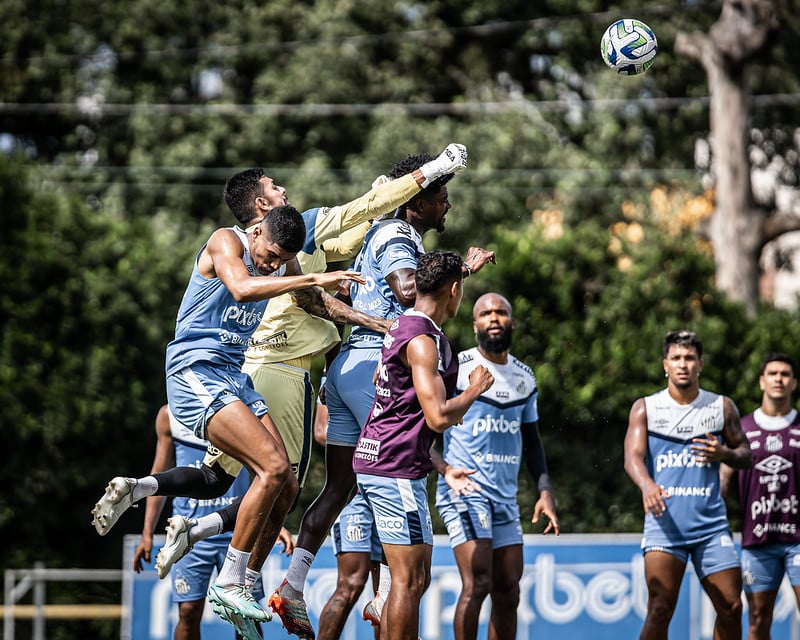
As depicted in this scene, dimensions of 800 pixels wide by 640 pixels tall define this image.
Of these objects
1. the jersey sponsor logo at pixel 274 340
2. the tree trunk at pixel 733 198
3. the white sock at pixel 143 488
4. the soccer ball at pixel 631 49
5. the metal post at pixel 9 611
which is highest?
the tree trunk at pixel 733 198

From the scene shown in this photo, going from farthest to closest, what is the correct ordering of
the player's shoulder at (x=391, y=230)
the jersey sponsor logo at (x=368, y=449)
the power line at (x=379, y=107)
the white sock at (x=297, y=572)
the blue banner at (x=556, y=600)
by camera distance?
the power line at (x=379, y=107) → the blue banner at (x=556, y=600) → the player's shoulder at (x=391, y=230) → the white sock at (x=297, y=572) → the jersey sponsor logo at (x=368, y=449)

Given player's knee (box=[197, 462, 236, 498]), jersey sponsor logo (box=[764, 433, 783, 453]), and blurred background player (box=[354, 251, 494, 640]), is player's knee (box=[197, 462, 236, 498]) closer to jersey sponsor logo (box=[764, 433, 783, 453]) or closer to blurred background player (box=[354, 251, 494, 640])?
blurred background player (box=[354, 251, 494, 640])

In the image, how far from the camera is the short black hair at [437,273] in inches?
280

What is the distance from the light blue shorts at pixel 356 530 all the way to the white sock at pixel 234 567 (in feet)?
3.02

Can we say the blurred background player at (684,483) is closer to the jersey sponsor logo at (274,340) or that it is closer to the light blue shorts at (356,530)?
the light blue shorts at (356,530)

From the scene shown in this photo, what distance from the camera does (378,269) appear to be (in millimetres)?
8062

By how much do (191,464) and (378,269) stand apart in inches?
102

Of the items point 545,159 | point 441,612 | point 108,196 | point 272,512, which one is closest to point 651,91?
point 545,159

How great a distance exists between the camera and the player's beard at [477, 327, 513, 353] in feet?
31.9

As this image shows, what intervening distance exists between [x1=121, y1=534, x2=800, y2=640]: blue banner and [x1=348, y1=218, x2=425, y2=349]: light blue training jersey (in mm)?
4534

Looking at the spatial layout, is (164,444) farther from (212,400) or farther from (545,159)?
(545,159)

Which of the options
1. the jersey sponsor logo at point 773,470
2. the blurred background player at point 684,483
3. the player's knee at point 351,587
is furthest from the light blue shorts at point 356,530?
the jersey sponsor logo at point 773,470

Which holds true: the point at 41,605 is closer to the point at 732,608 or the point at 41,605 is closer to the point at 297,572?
the point at 297,572

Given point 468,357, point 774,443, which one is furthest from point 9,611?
point 774,443
